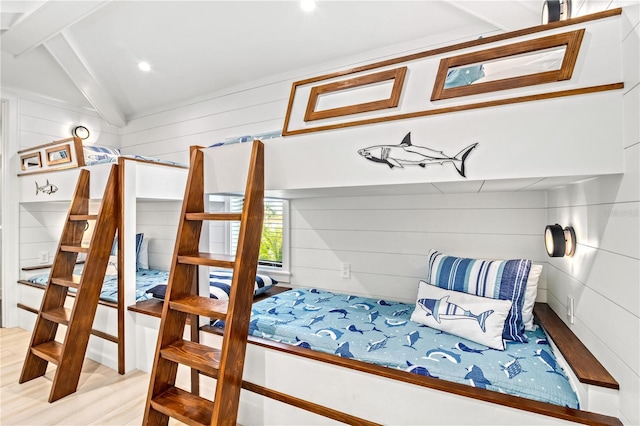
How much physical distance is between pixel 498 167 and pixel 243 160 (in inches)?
47.8

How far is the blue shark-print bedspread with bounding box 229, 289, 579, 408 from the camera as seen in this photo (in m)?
1.27

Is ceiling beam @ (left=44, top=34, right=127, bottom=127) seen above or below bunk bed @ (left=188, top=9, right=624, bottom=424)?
above

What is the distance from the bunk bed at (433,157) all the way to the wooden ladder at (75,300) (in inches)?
38.5

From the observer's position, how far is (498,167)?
46.3 inches

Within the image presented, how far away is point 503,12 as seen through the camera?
75.9 inches

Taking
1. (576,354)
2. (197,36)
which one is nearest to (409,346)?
(576,354)

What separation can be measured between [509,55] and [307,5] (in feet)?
5.04

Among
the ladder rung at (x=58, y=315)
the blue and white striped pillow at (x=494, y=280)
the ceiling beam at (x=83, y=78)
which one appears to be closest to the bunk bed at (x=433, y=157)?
the blue and white striped pillow at (x=494, y=280)

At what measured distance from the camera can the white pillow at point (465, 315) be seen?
1.56m

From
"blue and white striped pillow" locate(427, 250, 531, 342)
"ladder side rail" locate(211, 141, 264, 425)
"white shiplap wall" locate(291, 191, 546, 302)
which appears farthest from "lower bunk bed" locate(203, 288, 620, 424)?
"white shiplap wall" locate(291, 191, 546, 302)

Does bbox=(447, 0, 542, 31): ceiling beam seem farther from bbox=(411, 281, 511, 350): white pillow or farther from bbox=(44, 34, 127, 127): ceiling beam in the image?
bbox=(44, 34, 127, 127): ceiling beam

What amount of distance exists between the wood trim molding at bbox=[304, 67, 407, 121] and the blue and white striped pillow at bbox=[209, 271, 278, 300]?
1.37m

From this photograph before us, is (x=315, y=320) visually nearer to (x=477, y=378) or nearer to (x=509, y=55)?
(x=477, y=378)

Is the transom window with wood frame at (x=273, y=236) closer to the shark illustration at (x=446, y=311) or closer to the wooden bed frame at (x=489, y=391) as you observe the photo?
the wooden bed frame at (x=489, y=391)
